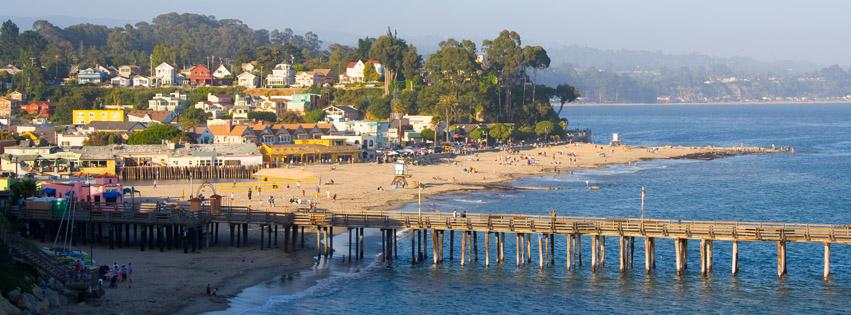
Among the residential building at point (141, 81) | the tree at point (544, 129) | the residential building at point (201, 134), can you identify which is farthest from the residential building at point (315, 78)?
the residential building at point (201, 134)

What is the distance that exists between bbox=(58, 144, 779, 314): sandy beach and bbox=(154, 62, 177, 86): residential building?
2633 inches

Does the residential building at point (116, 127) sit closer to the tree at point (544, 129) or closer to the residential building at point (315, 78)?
the residential building at point (315, 78)

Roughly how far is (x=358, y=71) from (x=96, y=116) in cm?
4611

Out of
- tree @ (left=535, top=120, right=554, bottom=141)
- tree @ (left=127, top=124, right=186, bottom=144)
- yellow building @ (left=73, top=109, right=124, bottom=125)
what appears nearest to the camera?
tree @ (left=127, top=124, right=186, bottom=144)

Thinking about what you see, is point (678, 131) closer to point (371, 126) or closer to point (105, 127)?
point (371, 126)

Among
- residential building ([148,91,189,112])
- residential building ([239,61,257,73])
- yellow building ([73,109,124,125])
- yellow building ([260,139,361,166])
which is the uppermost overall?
residential building ([239,61,257,73])

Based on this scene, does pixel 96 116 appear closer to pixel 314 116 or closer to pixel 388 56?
pixel 314 116

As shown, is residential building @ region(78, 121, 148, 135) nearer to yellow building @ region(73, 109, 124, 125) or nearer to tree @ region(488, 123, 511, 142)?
yellow building @ region(73, 109, 124, 125)

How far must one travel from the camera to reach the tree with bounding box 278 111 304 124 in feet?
477

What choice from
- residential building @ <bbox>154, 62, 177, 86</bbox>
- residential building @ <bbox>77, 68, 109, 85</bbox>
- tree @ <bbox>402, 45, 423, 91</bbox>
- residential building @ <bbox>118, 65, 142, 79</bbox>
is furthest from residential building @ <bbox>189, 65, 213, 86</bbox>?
tree @ <bbox>402, 45, 423, 91</bbox>

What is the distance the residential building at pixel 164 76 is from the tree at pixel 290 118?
115 feet

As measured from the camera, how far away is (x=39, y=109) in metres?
153

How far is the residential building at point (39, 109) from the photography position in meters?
152

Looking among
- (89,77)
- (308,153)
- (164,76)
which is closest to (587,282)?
(308,153)
